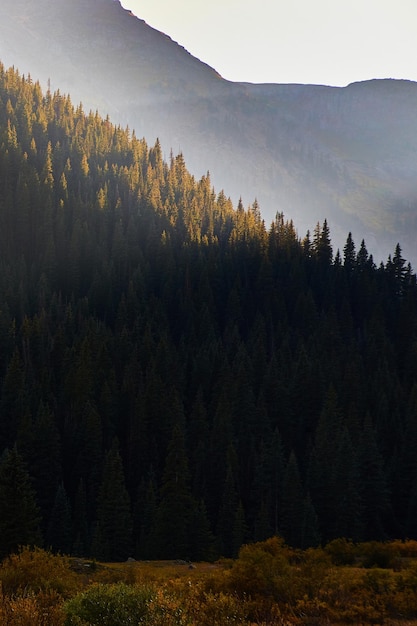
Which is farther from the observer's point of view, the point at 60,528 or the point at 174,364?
the point at 174,364

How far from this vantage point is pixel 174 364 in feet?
328

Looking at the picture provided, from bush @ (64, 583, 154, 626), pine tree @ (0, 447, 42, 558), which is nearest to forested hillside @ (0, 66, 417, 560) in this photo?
pine tree @ (0, 447, 42, 558)

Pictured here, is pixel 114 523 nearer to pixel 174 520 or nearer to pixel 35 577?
pixel 174 520

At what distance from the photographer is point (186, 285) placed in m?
137

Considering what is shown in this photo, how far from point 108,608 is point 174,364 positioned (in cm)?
8291

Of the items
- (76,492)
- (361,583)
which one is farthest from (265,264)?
(361,583)

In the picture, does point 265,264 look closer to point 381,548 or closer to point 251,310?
point 251,310

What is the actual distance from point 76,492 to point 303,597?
5384cm

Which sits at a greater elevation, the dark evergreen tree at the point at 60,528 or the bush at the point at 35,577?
the bush at the point at 35,577

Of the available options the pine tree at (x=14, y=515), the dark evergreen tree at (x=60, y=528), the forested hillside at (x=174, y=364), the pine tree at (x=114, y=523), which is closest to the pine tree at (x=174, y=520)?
the forested hillside at (x=174, y=364)

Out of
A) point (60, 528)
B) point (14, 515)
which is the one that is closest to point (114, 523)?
point (60, 528)

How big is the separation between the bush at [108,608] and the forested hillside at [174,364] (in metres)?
24.3

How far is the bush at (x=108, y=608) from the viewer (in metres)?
16.8

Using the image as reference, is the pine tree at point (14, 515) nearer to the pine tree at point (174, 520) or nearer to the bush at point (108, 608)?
the pine tree at point (174, 520)
